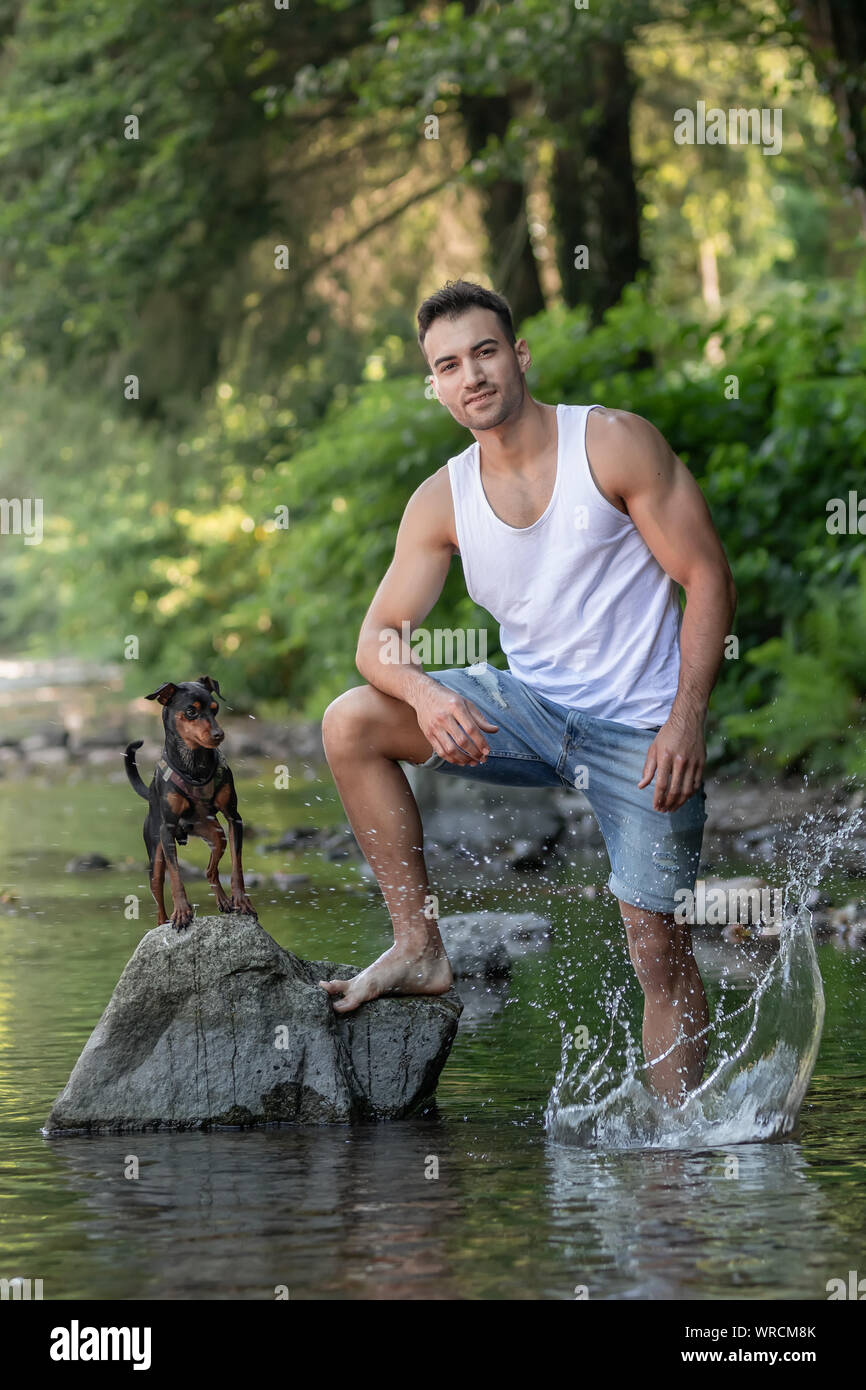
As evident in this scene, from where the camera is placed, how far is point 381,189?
19109 mm

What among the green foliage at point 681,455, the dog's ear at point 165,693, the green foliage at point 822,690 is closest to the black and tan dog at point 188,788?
the dog's ear at point 165,693

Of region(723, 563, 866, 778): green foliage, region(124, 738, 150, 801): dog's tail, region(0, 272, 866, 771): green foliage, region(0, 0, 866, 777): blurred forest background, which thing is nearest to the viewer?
region(124, 738, 150, 801): dog's tail

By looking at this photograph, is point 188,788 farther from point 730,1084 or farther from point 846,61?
point 846,61

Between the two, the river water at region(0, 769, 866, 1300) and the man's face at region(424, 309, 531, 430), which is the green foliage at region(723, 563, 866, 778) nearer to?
the river water at region(0, 769, 866, 1300)

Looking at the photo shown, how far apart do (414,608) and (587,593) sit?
0.55 meters

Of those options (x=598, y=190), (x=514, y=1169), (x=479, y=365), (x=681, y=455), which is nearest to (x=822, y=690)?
(x=681, y=455)

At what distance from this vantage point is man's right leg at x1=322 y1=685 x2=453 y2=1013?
5.14 m

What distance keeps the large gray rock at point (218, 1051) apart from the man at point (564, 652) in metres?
0.22

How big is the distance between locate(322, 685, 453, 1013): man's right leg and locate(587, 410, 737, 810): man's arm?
0.75 m

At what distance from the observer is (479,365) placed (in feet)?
16.4

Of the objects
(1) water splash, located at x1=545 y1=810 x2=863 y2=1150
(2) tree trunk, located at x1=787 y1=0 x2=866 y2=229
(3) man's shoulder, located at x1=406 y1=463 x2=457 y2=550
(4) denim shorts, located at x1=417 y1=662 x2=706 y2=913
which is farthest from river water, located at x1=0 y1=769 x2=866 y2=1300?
(2) tree trunk, located at x1=787 y1=0 x2=866 y2=229

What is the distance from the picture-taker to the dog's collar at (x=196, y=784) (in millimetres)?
5098

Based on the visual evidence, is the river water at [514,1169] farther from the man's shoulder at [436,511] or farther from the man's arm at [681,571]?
the man's shoulder at [436,511]
